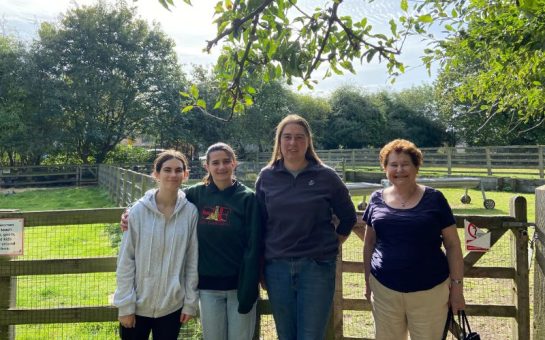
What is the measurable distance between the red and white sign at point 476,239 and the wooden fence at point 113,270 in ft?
0.25

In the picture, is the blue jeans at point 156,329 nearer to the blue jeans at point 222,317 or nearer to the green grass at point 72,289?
the blue jeans at point 222,317

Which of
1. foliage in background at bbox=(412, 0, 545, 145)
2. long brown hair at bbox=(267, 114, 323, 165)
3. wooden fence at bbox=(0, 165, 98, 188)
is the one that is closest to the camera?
long brown hair at bbox=(267, 114, 323, 165)

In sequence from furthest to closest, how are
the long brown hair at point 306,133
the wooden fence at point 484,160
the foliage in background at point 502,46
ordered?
the wooden fence at point 484,160
the foliage in background at point 502,46
the long brown hair at point 306,133

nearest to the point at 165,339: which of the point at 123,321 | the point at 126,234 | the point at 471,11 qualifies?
the point at 123,321

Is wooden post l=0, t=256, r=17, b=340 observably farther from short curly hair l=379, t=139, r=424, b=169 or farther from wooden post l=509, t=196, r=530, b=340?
wooden post l=509, t=196, r=530, b=340

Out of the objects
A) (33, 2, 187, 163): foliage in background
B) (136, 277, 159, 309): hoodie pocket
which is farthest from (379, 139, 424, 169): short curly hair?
(33, 2, 187, 163): foliage in background

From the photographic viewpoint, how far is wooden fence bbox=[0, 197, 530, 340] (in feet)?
11.2

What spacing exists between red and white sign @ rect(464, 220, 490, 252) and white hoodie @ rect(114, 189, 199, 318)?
195cm

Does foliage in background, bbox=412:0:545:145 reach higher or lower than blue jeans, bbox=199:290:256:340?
higher

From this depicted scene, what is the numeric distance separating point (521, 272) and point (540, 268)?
138 mm

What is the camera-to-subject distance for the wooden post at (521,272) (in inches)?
134

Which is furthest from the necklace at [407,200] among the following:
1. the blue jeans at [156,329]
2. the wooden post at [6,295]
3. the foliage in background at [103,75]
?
the foliage in background at [103,75]

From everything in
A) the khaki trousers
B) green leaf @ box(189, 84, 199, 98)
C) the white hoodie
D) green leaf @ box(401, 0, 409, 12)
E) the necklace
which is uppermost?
green leaf @ box(401, 0, 409, 12)

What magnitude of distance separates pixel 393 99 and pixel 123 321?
1779 inches
